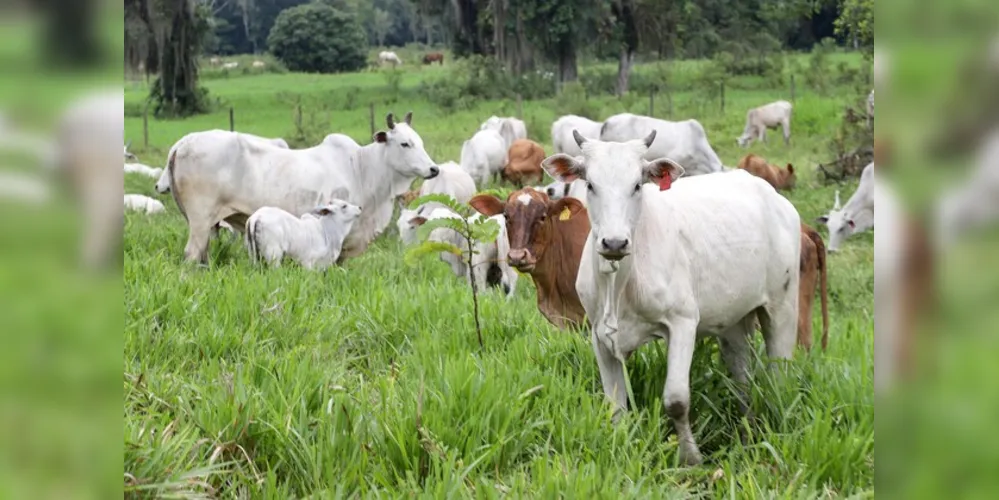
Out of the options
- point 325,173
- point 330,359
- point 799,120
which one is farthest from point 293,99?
point 330,359

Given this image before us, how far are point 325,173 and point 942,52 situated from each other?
29.7ft

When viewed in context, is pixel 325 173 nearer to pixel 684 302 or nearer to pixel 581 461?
pixel 684 302

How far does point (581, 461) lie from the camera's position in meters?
3.15

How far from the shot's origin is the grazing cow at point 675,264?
3.75m

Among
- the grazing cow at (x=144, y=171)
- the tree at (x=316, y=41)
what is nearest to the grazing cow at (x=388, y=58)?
the tree at (x=316, y=41)

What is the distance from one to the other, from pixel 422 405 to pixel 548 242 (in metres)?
2.53

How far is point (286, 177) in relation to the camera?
9.09m

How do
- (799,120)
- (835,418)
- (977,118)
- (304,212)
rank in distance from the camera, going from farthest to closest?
(799,120), (304,212), (835,418), (977,118)

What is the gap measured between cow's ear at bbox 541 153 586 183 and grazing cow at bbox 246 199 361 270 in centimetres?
373

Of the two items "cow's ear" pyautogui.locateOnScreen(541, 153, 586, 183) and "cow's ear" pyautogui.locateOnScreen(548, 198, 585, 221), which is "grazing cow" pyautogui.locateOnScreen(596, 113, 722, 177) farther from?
"cow's ear" pyautogui.locateOnScreen(541, 153, 586, 183)

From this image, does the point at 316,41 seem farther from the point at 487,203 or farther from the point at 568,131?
the point at 487,203

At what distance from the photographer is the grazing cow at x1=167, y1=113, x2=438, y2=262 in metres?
8.60

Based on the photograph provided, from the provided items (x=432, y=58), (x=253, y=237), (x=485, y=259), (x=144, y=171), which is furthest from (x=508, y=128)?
(x=432, y=58)

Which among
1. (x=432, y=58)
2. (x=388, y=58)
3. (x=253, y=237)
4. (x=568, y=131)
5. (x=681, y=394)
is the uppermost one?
(x=388, y=58)
